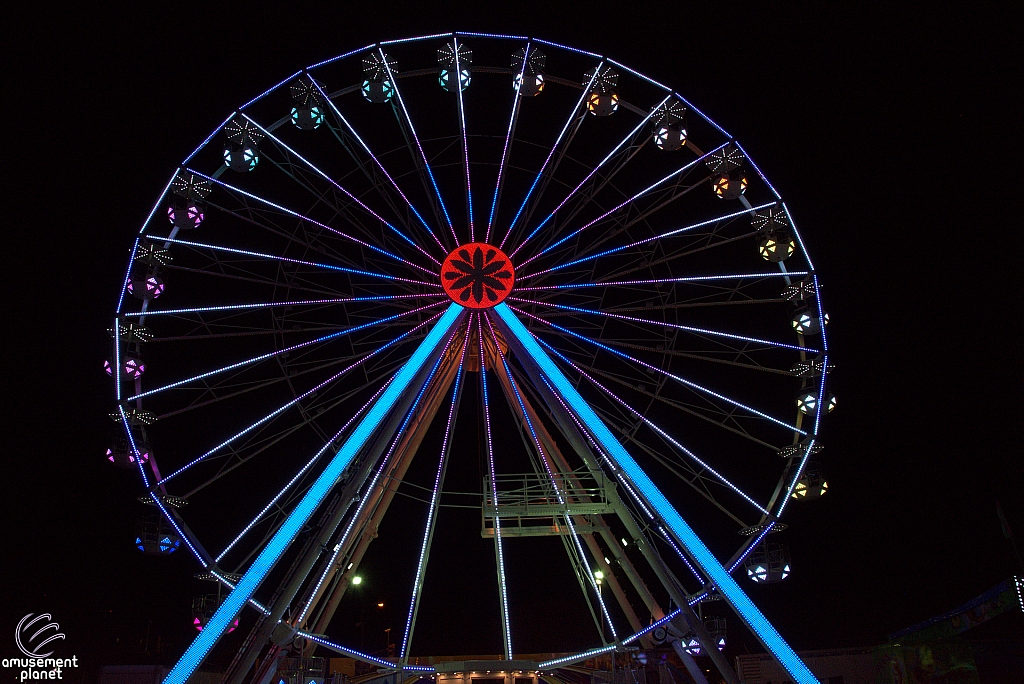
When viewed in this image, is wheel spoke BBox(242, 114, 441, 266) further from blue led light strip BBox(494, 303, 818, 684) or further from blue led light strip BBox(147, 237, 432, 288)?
blue led light strip BBox(494, 303, 818, 684)

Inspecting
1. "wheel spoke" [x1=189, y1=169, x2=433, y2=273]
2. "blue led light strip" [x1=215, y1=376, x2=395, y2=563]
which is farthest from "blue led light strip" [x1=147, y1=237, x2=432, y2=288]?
"blue led light strip" [x1=215, y1=376, x2=395, y2=563]

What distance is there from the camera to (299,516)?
10344 mm

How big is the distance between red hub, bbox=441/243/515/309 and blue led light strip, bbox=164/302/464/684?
78 centimetres

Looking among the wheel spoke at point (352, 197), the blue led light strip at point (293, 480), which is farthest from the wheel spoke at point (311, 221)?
the blue led light strip at point (293, 480)

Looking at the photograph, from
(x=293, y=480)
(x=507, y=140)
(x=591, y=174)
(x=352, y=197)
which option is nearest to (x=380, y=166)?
(x=352, y=197)

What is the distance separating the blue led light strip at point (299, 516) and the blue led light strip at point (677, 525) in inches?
64.5

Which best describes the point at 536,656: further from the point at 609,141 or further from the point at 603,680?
the point at 609,141

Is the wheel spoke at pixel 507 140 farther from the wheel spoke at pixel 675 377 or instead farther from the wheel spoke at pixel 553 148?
the wheel spoke at pixel 675 377

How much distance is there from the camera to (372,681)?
688 inches

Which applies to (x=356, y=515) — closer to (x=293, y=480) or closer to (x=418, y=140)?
(x=293, y=480)

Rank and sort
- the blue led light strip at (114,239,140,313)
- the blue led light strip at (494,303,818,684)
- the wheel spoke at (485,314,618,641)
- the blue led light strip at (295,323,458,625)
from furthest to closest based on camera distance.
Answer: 1. the wheel spoke at (485,314,618,641)
2. the blue led light strip at (114,239,140,313)
3. the blue led light strip at (295,323,458,625)
4. the blue led light strip at (494,303,818,684)

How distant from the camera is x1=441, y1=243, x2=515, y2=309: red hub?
44.9 ft

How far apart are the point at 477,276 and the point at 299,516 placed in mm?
5576

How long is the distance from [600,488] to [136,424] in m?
8.56
